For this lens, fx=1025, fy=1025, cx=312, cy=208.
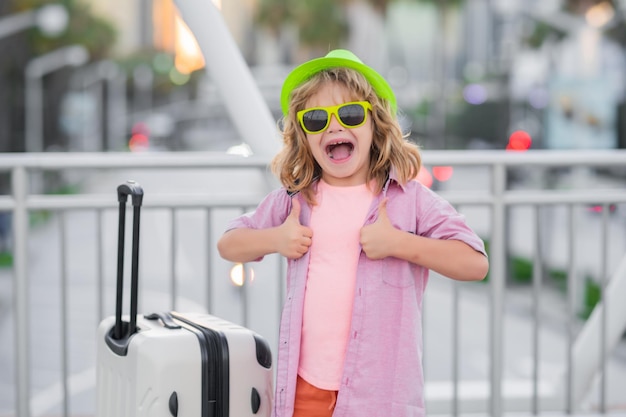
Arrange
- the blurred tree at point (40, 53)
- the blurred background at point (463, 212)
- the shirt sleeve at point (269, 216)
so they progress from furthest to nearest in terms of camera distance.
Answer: the blurred tree at point (40, 53) → the blurred background at point (463, 212) → the shirt sleeve at point (269, 216)

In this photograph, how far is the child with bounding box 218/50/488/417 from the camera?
2662 mm

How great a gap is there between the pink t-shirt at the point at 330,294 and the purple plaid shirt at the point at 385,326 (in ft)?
0.10

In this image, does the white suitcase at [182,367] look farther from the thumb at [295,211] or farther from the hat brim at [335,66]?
the hat brim at [335,66]

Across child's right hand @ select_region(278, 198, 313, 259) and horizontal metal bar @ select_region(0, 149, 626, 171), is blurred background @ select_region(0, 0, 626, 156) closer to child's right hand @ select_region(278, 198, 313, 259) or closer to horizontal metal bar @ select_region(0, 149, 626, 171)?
child's right hand @ select_region(278, 198, 313, 259)

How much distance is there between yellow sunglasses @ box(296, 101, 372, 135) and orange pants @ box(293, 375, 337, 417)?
2.26ft

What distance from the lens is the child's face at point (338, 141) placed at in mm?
2686

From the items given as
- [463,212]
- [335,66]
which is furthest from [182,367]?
[463,212]

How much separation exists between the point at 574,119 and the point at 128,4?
137274 millimetres

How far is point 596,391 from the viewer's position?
839 centimetres

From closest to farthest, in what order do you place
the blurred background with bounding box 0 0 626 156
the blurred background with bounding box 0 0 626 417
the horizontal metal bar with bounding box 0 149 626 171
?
1. the horizontal metal bar with bounding box 0 149 626 171
2. the blurred background with bounding box 0 0 626 417
3. the blurred background with bounding box 0 0 626 156

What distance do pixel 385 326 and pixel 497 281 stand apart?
1720 millimetres

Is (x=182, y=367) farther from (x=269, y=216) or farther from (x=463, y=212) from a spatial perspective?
(x=463, y=212)

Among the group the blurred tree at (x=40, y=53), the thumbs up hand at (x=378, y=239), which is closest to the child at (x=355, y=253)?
the thumbs up hand at (x=378, y=239)

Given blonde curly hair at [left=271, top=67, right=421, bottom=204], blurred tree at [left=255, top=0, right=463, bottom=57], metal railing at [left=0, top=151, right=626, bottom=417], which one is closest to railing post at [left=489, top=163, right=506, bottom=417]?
metal railing at [left=0, top=151, right=626, bottom=417]
